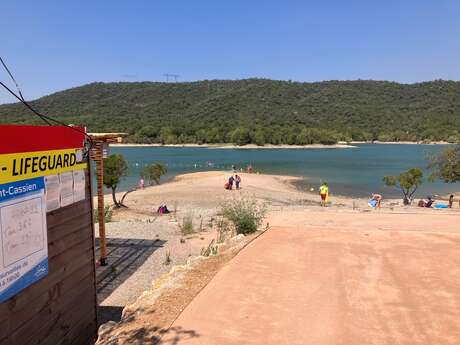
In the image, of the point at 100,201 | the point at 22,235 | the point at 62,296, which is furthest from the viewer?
the point at 100,201

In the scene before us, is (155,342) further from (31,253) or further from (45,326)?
(31,253)

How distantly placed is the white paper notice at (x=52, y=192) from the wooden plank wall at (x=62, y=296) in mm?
91

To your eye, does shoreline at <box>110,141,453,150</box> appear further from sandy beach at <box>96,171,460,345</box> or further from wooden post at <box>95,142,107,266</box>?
wooden post at <box>95,142,107,266</box>

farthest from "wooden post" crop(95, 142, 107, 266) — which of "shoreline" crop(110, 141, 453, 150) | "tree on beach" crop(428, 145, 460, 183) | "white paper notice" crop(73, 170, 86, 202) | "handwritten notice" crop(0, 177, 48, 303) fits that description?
"shoreline" crop(110, 141, 453, 150)

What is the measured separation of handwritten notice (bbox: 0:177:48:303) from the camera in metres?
4.35

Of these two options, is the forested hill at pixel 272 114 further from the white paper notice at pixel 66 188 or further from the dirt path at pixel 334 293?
the white paper notice at pixel 66 188

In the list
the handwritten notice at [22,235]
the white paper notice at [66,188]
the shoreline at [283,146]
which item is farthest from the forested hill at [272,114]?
the handwritten notice at [22,235]

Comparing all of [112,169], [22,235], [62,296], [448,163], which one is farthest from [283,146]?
[22,235]

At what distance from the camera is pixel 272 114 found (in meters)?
167

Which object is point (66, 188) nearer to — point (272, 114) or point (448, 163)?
point (448, 163)

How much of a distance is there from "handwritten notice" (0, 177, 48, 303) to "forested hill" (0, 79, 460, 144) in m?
122

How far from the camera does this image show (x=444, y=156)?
2712 centimetres

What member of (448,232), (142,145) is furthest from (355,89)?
(448,232)

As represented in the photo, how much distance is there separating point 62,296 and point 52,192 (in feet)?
4.61
